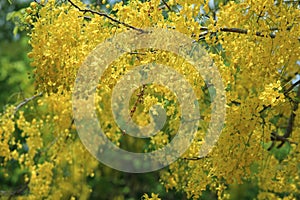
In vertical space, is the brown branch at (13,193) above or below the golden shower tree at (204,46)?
→ below

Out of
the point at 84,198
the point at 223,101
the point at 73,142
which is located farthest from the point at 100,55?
the point at 84,198

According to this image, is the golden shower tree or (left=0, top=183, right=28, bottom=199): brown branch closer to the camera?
the golden shower tree

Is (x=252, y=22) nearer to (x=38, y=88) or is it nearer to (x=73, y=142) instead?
(x=38, y=88)

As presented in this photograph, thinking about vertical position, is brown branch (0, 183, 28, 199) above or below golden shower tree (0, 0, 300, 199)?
below

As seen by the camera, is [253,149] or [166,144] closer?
[253,149]

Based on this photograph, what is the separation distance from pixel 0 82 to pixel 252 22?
857 cm

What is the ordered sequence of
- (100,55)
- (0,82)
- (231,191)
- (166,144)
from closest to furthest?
1. (100,55)
2. (166,144)
3. (231,191)
4. (0,82)

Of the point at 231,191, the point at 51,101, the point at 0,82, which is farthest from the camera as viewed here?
the point at 0,82

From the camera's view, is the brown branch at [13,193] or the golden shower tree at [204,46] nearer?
the golden shower tree at [204,46]

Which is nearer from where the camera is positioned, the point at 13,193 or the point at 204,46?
the point at 204,46

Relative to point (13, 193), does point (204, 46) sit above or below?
above

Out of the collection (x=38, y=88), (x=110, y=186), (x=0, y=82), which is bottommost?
(x=38, y=88)

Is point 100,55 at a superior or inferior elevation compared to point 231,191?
inferior

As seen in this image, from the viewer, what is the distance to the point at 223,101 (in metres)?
3.37
